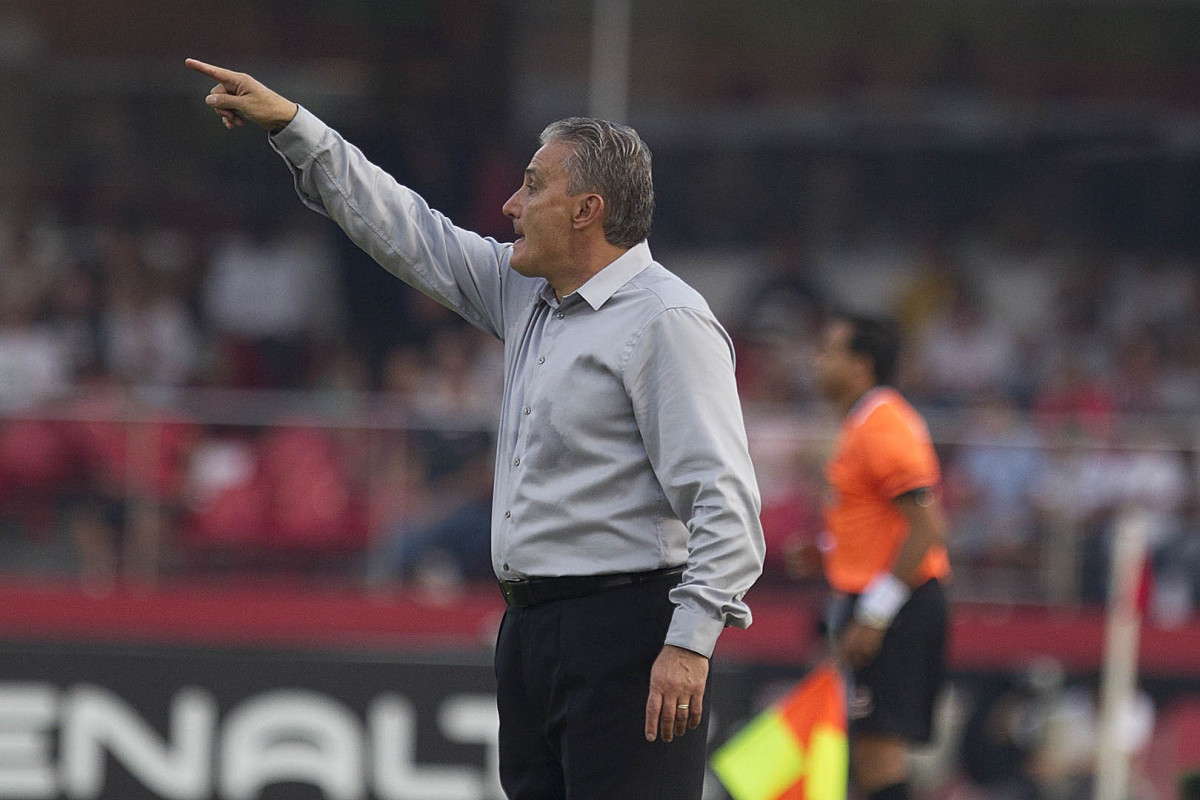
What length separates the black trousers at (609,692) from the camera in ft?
11.6

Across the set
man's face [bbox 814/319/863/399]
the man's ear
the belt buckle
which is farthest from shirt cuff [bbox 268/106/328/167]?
man's face [bbox 814/319/863/399]

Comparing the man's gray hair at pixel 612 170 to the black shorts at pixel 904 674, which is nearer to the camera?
the man's gray hair at pixel 612 170

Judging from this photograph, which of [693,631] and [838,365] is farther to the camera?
[838,365]

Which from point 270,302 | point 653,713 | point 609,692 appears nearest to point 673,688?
point 653,713

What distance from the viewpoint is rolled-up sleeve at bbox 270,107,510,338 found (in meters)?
3.58

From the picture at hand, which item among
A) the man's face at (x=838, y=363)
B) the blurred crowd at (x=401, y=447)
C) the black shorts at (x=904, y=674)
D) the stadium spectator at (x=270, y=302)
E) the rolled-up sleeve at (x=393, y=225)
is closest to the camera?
the rolled-up sleeve at (x=393, y=225)

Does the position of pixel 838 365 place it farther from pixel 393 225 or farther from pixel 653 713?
pixel 653 713

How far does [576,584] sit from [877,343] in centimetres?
270

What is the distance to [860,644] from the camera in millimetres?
5703

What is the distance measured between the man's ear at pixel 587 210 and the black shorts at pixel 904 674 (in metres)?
2.73

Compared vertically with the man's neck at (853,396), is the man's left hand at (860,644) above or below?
below

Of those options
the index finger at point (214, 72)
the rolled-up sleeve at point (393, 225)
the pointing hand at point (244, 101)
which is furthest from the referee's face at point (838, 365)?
the index finger at point (214, 72)

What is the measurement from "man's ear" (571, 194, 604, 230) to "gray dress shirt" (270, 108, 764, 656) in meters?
0.11

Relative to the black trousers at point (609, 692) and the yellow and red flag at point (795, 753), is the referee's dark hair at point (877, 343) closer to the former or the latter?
the yellow and red flag at point (795, 753)
